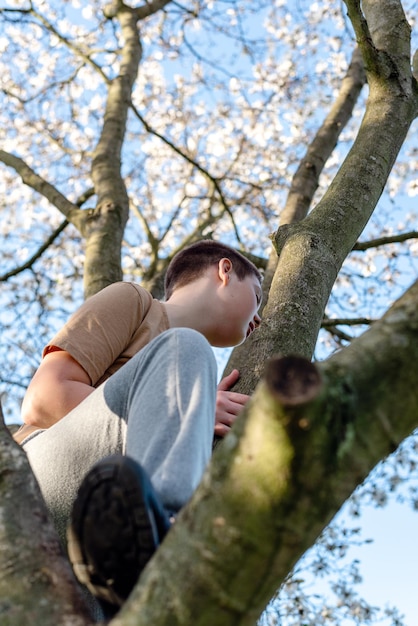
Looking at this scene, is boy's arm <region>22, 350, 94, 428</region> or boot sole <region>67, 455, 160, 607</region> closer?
boot sole <region>67, 455, 160, 607</region>

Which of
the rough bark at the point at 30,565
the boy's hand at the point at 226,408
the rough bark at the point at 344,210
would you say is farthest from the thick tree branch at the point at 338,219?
the rough bark at the point at 30,565

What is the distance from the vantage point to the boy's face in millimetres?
2203

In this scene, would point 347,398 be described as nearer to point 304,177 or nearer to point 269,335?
point 269,335

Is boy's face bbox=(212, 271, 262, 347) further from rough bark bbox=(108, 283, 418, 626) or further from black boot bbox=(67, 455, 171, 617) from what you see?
rough bark bbox=(108, 283, 418, 626)

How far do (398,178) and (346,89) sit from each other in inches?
210

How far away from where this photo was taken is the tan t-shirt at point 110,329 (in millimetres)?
1883

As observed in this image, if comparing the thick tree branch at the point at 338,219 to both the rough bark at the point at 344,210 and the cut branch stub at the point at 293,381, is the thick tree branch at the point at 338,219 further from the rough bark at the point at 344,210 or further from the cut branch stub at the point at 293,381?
the cut branch stub at the point at 293,381

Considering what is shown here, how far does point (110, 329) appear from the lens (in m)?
1.96

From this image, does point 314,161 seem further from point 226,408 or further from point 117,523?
point 117,523

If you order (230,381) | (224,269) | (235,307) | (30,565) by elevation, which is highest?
(224,269)

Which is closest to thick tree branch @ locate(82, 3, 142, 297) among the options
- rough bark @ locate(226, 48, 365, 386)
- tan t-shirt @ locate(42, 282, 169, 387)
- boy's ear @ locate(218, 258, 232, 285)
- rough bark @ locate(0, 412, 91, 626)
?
rough bark @ locate(226, 48, 365, 386)

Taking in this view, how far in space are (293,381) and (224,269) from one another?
148 cm

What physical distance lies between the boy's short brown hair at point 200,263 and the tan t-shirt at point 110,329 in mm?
267

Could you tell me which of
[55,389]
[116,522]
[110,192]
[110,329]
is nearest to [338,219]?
[110,329]
